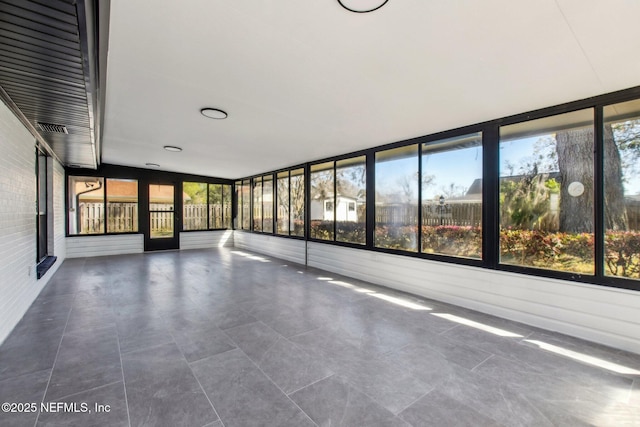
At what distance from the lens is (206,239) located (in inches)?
391

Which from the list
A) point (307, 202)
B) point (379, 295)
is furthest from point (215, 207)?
point (379, 295)

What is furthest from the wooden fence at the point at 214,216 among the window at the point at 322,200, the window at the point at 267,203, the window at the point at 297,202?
the window at the point at 297,202

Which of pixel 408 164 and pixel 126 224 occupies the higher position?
pixel 408 164

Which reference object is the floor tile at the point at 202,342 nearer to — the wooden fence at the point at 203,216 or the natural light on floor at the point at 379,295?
the natural light on floor at the point at 379,295

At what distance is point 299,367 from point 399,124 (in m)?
3.26

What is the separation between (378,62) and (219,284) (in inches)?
170

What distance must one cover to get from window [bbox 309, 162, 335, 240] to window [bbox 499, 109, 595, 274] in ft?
11.4

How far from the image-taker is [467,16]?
178cm

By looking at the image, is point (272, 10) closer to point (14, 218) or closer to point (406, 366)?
point (406, 366)

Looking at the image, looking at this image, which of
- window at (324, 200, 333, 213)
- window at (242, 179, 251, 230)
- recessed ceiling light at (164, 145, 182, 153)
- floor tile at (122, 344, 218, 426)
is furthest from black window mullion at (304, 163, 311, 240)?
floor tile at (122, 344, 218, 426)

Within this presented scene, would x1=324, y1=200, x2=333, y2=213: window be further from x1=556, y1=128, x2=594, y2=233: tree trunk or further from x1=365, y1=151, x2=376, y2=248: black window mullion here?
x1=556, y1=128, x2=594, y2=233: tree trunk

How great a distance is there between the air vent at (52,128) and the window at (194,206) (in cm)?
580

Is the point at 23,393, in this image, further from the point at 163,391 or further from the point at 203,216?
the point at 203,216

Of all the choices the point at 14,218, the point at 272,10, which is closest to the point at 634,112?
the point at 272,10
